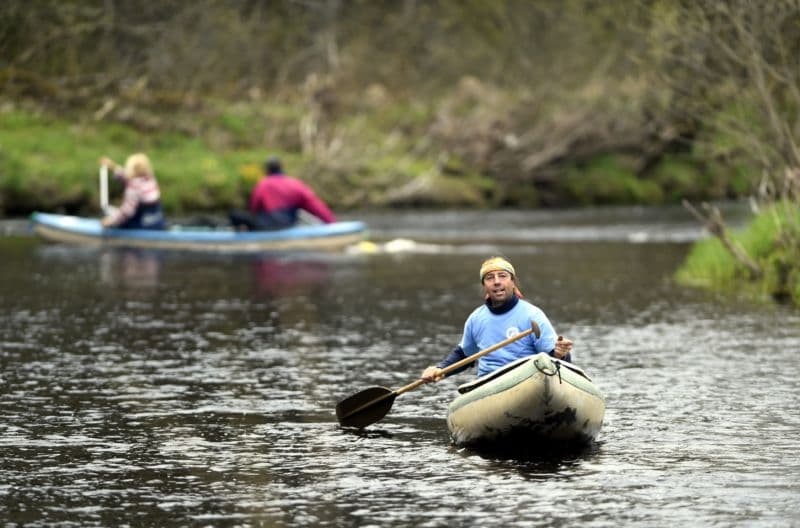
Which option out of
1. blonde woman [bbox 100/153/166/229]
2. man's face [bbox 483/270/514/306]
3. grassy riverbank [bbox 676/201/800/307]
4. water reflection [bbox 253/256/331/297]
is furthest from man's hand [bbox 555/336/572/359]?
blonde woman [bbox 100/153/166/229]

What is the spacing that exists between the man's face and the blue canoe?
20.6m

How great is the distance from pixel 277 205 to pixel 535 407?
22146 millimetres

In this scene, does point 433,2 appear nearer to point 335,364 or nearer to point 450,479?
point 335,364

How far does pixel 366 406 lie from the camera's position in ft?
43.4

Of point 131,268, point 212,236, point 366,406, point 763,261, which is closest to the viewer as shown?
point 366,406

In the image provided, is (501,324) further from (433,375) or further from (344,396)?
(344,396)

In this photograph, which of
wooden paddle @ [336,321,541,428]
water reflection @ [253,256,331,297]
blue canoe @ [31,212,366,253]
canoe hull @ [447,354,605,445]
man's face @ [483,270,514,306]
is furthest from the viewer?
blue canoe @ [31,212,366,253]

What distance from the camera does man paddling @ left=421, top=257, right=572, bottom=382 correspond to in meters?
12.1

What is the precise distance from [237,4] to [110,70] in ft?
38.8

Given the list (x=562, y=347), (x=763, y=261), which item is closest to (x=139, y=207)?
(x=763, y=261)

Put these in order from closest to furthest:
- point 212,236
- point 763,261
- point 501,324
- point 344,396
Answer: point 501,324, point 344,396, point 763,261, point 212,236

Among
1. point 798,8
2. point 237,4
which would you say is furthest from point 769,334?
point 237,4

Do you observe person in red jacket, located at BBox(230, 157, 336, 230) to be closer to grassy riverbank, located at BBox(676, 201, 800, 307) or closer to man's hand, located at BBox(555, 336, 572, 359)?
grassy riverbank, located at BBox(676, 201, 800, 307)

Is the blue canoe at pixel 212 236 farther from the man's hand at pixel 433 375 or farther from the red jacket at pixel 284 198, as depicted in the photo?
the man's hand at pixel 433 375
